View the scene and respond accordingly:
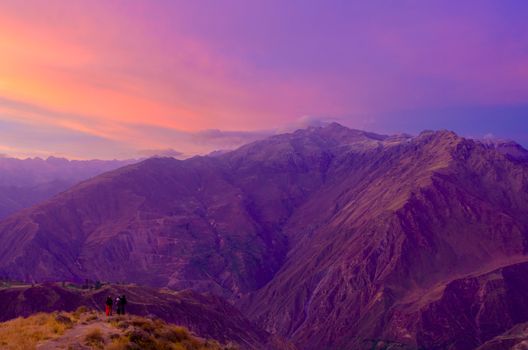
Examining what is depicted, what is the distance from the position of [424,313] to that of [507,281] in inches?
1278

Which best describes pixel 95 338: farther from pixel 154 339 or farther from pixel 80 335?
pixel 154 339

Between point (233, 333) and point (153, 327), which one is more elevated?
point (153, 327)

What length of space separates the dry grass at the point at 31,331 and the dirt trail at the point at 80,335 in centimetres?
49

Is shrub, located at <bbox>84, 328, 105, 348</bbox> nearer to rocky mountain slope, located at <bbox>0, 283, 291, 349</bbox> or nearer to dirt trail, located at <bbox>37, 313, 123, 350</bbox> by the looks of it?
dirt trail, located at <bbox>37, 313, 123, 350</bbox>

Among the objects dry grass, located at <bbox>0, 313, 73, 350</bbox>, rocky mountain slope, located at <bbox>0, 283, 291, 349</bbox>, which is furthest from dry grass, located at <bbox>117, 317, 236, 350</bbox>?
rocky mountain slope, located at <bbox>0, 283, 291, 349</bbox>

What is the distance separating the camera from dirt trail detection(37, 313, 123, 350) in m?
28.1

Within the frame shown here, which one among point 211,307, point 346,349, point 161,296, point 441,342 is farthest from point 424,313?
point 161,296

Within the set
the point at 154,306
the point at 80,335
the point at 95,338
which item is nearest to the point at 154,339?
the point at 95,338

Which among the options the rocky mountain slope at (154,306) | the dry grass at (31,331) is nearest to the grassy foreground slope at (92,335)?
the dry grass at (31,331)

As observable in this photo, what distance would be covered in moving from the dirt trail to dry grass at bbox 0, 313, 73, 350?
489 mm

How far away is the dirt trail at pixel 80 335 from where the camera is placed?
28061mm

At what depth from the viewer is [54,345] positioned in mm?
28406

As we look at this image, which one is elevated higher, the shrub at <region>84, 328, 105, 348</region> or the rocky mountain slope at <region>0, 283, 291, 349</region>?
the shrub at <region>84, 328, 105, 348</region>

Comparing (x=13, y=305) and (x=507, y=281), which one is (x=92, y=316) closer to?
(x=13, y=305)
